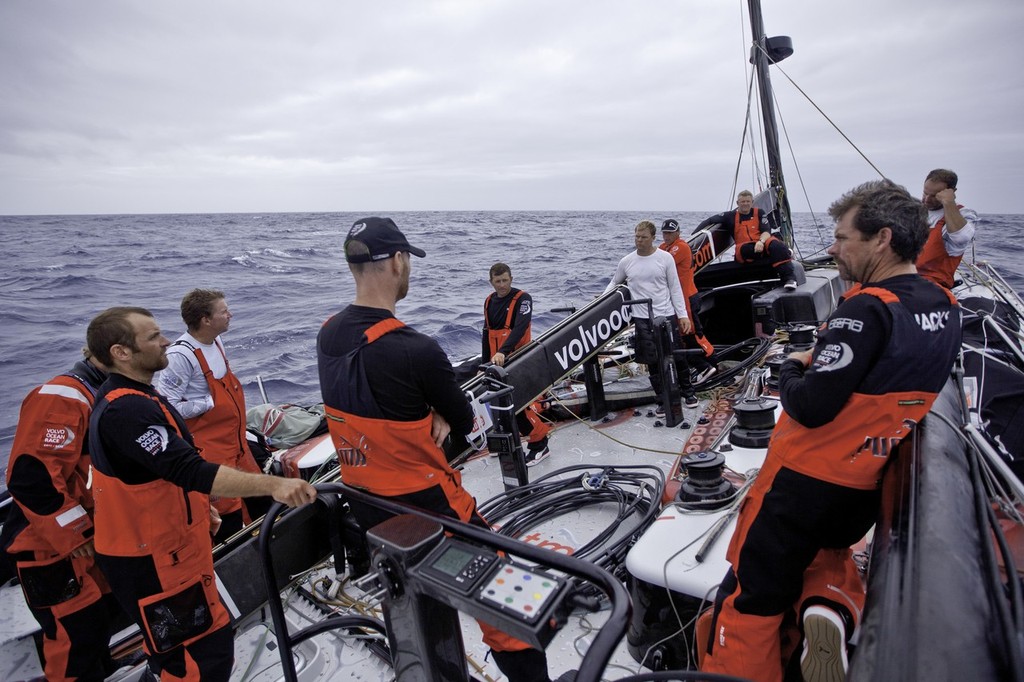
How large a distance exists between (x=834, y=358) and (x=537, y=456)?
11.7 ft

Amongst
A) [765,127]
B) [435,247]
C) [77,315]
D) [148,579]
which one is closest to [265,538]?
[148,579]

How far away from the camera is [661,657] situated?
244 centimetres

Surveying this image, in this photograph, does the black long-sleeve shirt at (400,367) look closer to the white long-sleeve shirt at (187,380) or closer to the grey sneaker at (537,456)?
the white long-sleeve shirt at (187,380)

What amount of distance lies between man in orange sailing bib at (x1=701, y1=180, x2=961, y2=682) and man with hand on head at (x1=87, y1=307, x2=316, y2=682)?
68.7 inches

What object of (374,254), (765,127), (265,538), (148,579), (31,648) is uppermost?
(765,127)

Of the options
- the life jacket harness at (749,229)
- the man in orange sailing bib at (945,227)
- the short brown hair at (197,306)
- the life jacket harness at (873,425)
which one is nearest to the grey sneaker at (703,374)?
the man in orange sailing bib at (945,227)

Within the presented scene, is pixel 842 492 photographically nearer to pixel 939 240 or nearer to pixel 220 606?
pixel 220 606

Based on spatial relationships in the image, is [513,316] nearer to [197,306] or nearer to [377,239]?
[197,306]

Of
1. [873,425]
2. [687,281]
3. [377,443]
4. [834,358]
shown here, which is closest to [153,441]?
[377,443]

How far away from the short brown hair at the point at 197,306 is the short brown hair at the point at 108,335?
1.27 m

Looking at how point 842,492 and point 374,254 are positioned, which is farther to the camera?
point 374,254

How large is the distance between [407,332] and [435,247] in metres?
29.0

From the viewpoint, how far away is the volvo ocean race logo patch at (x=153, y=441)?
214 cm

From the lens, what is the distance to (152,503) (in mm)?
2264
